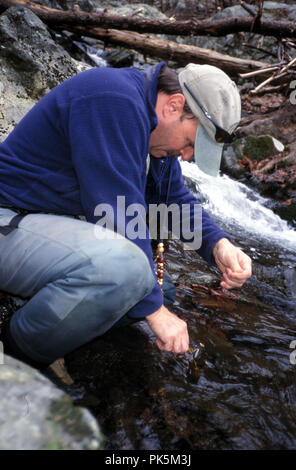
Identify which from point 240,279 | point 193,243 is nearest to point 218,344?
point 240,279

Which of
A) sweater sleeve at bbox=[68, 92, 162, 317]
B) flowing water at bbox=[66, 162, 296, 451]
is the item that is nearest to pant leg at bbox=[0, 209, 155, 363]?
sweater sleeve at bbox=[68, 92, 162, 317]

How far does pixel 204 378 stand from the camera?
263 cm

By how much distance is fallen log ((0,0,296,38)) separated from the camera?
30.1 feet

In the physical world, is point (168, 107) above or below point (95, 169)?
above

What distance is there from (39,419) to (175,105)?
196cm

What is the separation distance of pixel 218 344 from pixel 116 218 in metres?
1.50

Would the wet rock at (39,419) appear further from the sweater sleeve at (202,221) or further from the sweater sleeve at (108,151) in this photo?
the sweater sleeve at (202,221)

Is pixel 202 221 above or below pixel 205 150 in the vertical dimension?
below

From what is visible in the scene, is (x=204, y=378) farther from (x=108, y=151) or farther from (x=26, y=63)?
(x=26, y=63)

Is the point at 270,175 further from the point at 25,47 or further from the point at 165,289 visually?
the point at 165,289

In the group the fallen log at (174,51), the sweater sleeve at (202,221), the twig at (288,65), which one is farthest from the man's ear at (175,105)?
the fallen log at (174,51)

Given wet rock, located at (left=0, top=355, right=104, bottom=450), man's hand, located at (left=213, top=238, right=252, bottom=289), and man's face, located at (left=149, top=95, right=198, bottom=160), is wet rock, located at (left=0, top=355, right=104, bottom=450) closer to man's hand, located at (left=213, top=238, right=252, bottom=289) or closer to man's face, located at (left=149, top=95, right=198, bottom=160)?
man's hand, located at (left=213, top=238, right=252, bottom=289)

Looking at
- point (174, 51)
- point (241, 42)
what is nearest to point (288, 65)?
point (174, 51)

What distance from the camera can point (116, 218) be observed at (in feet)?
7.24
